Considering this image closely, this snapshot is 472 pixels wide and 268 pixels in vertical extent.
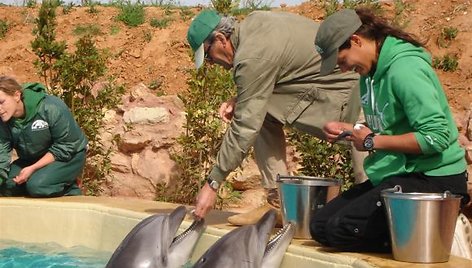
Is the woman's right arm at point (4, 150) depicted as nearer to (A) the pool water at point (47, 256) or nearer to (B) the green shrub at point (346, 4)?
(A) the pool water at point (47, 256)

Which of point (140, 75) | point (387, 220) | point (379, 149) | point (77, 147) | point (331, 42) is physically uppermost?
point (331, 42)

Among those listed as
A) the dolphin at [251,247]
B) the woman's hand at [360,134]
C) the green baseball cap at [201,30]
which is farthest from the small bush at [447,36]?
the woman's hand at [360,134]

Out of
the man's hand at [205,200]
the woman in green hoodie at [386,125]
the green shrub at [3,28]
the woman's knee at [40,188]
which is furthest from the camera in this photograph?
the green shrub at [3,28]

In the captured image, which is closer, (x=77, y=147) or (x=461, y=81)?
(x=77, y=147)

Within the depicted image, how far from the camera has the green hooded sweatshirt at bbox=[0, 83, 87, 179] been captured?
717 cm

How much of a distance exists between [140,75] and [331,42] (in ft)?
36.2

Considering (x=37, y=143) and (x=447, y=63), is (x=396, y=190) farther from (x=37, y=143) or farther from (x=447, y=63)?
(x=447, y=63)

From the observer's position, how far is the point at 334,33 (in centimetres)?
472

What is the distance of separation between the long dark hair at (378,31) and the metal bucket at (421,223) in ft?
2.51

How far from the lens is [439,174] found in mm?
4715

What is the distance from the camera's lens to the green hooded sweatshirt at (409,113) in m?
4.49

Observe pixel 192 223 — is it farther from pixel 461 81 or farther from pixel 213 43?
pixel 461 81

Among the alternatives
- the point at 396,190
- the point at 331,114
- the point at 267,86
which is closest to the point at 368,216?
the point at 396,190

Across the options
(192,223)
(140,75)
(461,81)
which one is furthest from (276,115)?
(140,75)
